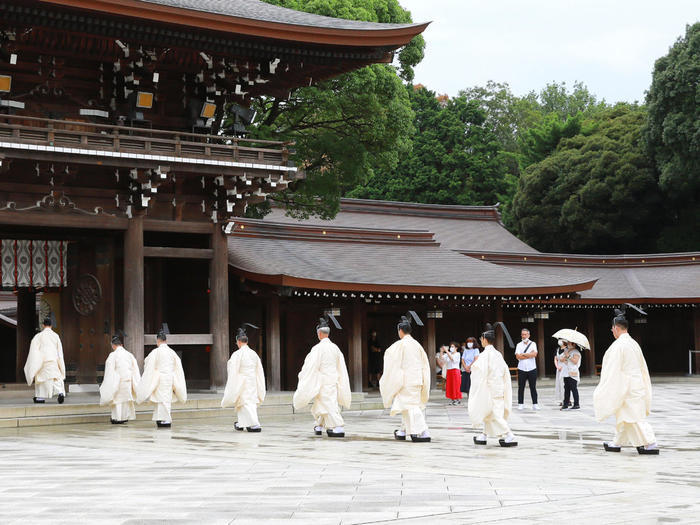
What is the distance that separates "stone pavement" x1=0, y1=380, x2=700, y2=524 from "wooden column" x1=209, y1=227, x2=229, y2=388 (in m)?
4.62

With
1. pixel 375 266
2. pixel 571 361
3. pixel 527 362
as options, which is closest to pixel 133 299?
pixel 527 362

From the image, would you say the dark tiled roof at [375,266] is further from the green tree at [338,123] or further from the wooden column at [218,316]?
the wooden column at [218,316]

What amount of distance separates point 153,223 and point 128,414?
15.2 ft

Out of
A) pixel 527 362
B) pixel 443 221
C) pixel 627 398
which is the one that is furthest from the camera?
pixel 443 221

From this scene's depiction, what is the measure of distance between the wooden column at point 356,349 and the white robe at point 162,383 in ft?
24.6

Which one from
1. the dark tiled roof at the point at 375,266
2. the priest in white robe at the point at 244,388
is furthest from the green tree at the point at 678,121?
the priest in white robe at the point at 244,388

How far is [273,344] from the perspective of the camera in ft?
71.8

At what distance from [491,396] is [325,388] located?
110 inches

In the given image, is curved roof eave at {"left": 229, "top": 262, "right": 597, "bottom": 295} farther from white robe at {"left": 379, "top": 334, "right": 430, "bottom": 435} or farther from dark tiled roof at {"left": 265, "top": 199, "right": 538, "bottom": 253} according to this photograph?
dark tiled roof at {"left": 265, "top": 199, "right": 538, "bottom": 253}

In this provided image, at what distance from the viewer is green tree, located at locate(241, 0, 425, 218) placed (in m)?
24.5

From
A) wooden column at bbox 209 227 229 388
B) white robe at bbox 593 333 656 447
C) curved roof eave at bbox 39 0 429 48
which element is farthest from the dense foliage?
white robe at bbox 593 333 656 447

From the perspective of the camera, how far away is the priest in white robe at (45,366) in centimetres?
1736

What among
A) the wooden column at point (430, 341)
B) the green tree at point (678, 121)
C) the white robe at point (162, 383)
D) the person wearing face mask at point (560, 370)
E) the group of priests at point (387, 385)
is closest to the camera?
the group of priests at point (387, 385)

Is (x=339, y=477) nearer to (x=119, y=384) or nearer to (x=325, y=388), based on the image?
(x=325, y=388)
